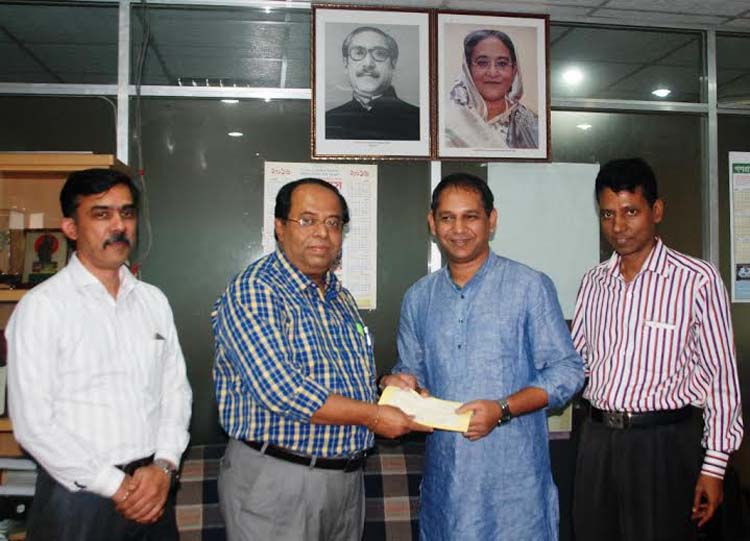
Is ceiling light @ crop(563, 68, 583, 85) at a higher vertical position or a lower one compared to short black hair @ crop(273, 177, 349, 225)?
higher

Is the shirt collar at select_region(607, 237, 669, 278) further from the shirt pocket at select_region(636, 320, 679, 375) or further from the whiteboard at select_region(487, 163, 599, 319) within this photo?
the whiteboard at select_region(487, 163, 599, 319)

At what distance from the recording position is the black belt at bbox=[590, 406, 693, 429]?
2.20m

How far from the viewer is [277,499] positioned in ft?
5.90

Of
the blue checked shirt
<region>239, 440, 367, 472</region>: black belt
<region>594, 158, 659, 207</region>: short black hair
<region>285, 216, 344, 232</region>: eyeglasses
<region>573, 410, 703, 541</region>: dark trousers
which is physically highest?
<region>594, 158, 659, 207</region>: short black hair

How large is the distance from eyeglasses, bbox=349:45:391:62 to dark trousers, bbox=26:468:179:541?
2245 mm

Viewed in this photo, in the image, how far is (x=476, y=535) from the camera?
1.93 meters

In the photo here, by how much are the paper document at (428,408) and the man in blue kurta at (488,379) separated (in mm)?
52

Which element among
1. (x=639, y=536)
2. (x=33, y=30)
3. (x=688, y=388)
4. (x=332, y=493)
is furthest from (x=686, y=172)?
(x=33, y=30)

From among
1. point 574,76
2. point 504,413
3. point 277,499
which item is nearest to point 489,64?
point 574,76

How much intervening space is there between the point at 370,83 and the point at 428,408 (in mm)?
1776

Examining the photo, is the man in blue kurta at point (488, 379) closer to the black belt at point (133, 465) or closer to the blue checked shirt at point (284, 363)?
Answer: the blue checked shirt at point (284, 363)

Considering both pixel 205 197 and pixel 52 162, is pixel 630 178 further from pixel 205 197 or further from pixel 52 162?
pixel 52 162

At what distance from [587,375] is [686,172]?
1.60 metres

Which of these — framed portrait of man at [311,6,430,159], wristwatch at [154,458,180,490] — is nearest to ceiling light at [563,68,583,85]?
framed portrait of man at [311,6,430,159]
